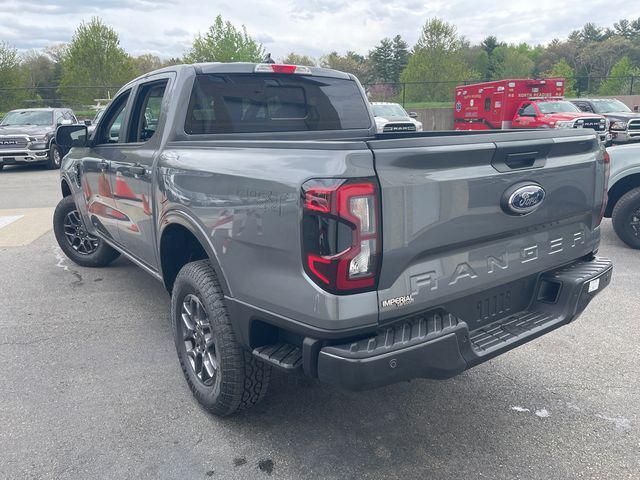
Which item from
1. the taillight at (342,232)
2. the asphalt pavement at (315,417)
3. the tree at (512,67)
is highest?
the tree at (512,67)

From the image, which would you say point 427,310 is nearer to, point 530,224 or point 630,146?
point 530,224

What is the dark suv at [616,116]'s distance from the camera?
15.6m

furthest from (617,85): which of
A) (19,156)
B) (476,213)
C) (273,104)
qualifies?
(476,213)

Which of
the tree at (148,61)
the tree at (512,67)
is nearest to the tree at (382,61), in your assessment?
the tree at (512,67)

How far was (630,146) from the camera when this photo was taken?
20.5ft

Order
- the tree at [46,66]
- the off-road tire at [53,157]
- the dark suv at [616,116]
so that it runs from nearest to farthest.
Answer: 1. the dark suv at [616,116]
2. the off-road tire at [53,157]
3. the tree at [46,66]

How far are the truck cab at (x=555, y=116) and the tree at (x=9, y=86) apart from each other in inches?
1186

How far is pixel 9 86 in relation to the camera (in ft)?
111

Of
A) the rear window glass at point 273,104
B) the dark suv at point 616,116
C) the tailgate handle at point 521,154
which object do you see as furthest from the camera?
the dark suv at point 616,116

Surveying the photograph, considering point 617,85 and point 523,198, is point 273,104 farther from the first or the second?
point 617,85

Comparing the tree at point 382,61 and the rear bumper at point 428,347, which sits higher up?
the tree at point 382,61

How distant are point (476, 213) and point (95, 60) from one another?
137 ft

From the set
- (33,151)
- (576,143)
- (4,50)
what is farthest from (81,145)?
(4,50)

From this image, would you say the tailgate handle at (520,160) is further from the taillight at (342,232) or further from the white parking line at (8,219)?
the white parking line at (8,219)
